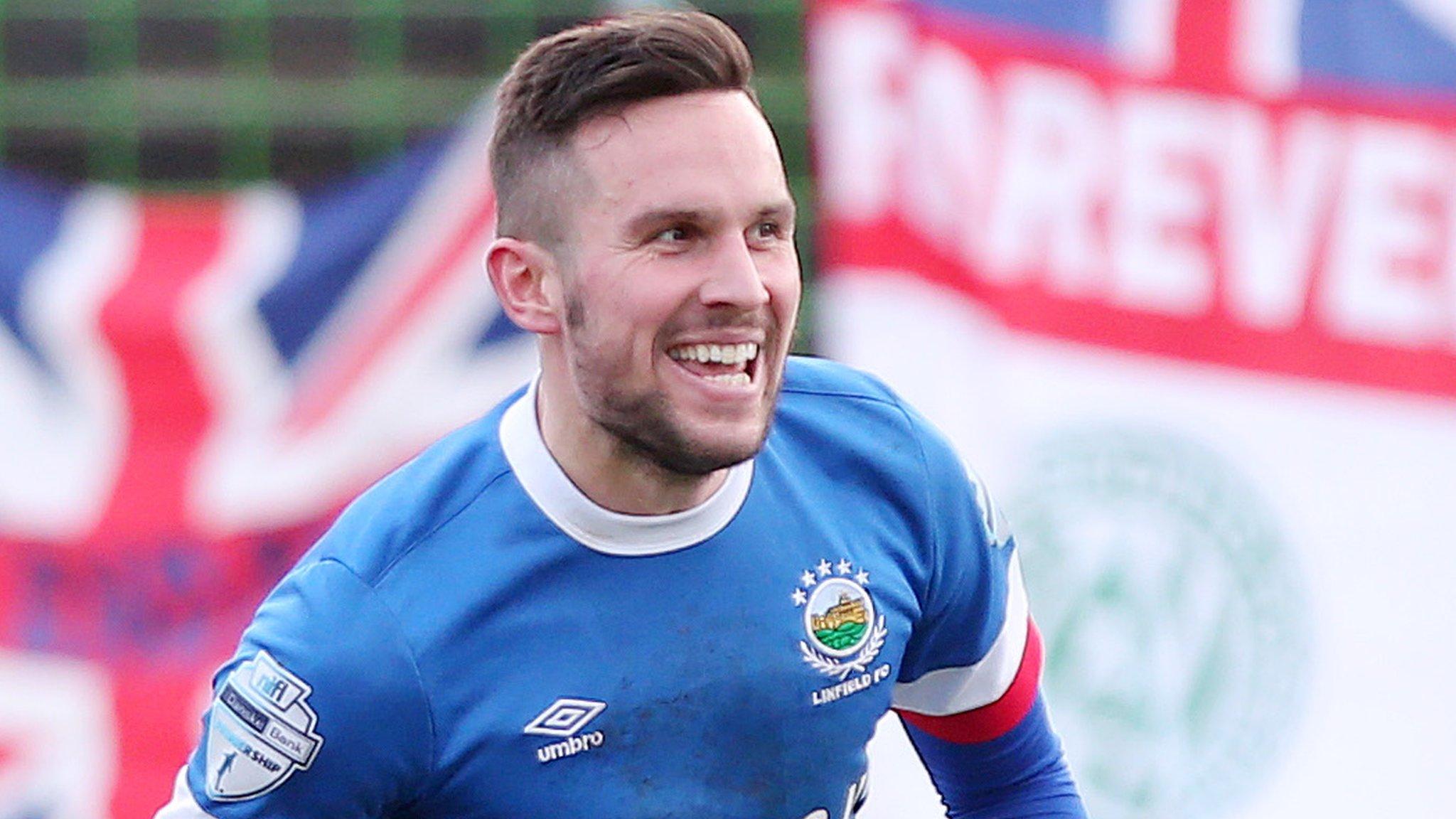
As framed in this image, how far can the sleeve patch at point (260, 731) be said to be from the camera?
220 centimetres

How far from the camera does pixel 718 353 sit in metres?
2.26

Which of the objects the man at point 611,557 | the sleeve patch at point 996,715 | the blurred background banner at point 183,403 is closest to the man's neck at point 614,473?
the man at point 611,557

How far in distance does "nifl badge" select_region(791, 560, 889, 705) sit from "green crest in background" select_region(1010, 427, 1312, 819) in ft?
6.42

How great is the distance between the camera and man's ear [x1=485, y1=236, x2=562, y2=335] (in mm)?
2361

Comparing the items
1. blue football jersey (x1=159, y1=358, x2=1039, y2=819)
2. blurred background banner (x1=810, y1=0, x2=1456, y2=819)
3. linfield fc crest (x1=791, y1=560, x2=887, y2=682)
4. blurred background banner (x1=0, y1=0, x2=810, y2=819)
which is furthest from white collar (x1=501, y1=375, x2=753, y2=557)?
blurred background banner (x1=0, y1=0, x2=810, y2=819)

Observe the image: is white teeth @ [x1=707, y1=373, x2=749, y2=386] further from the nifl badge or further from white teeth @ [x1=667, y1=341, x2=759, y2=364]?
the nifl badge

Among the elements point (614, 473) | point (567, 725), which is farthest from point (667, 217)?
point (567, 725)

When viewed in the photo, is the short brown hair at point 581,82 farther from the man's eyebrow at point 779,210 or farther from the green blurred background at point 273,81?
the green blurred background at point 273,81

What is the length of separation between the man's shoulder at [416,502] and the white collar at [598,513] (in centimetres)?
2

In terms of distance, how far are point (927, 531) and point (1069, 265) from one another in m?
1.98

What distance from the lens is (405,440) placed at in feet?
15.4

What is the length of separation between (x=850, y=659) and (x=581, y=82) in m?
0.63

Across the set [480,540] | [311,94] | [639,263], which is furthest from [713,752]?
[311,94]

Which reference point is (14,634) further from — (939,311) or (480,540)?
(480,540)
